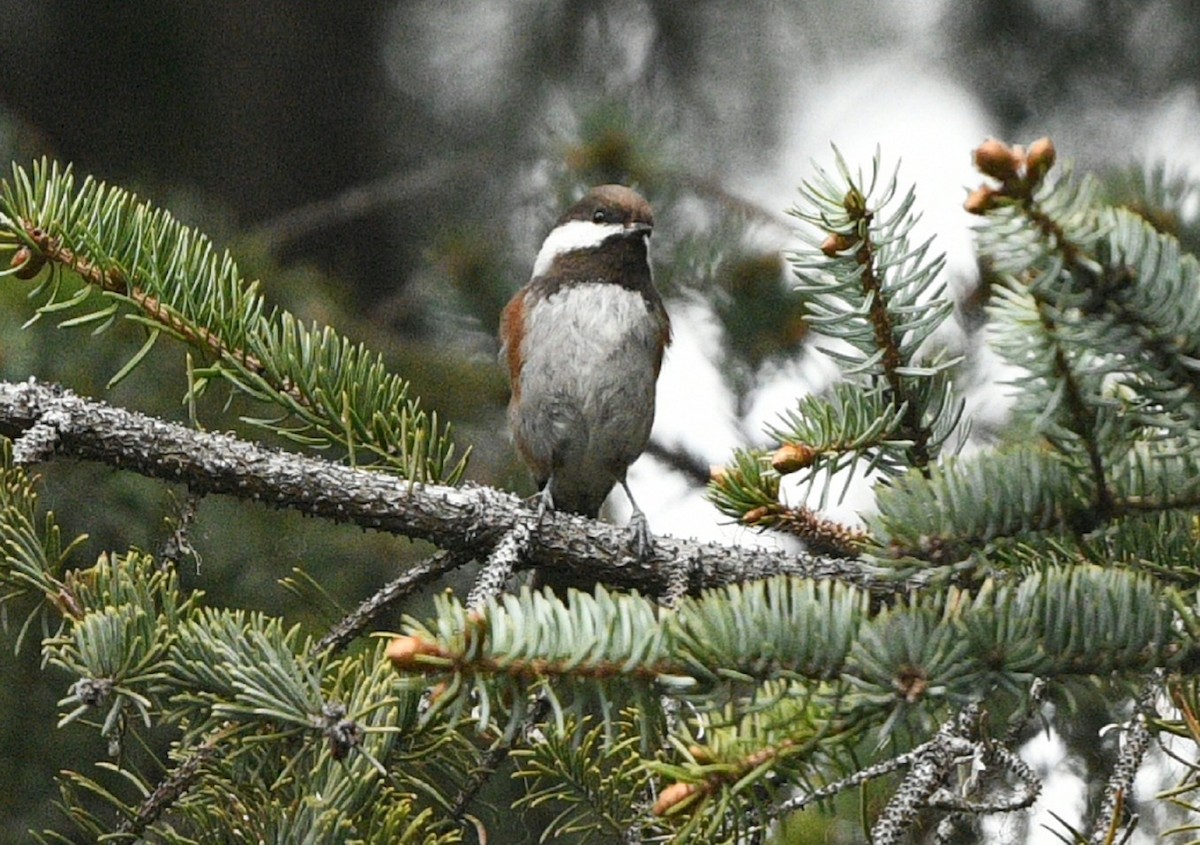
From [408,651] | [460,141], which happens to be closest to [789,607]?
[408,651]

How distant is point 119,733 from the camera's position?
2.05 metres

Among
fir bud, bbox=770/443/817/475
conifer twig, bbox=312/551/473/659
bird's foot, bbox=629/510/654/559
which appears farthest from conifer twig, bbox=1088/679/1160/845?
conifer twig, bbox=312/551/473/659

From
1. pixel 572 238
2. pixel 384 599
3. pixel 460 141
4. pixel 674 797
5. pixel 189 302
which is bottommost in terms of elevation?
pixel 674 797

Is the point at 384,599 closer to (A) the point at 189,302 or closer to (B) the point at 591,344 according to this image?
(A) the point at 189,302

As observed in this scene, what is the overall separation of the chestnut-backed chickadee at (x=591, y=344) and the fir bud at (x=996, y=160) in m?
3.01

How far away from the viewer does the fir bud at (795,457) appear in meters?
2.08

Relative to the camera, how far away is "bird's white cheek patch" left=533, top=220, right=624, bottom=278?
4.40 meters

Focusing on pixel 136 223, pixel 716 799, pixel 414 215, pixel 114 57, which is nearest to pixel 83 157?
pixel 114 57

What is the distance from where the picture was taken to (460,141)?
22.7ft

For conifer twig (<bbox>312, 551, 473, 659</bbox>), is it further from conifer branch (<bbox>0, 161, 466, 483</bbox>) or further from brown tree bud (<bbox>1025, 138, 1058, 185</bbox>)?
brown tree bud (<bbox>1025, 138, 1058, 185</bbox>)

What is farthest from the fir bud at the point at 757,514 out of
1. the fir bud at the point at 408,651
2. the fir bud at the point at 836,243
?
the fir bud at the point at 408,651

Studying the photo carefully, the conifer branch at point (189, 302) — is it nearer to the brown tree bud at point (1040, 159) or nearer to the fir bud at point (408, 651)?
the fir bud at point (408, 651)

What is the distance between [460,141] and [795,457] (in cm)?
514

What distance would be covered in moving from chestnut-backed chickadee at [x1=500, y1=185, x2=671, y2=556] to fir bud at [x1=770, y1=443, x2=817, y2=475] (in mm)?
2263
